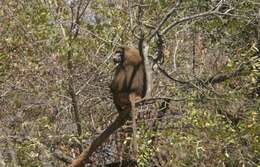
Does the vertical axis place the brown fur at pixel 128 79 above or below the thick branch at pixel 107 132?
above

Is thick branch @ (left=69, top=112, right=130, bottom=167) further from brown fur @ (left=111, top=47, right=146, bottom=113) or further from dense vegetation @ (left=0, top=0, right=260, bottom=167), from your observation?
dense vegetation @ (left=0, top=0, right=260, bottom=167)

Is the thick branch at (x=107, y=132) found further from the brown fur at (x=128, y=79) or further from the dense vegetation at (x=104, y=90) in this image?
the dense vegetation at (x=104, y=90)

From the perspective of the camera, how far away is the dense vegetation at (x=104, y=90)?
7.50 meters

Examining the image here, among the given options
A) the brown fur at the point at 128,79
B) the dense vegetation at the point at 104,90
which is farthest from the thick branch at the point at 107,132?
the dense vegetation at the point at 104,90

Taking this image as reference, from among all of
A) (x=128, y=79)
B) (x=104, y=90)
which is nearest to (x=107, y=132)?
(x=128, y=79)

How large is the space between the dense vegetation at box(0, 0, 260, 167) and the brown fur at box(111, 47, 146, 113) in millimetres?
1184

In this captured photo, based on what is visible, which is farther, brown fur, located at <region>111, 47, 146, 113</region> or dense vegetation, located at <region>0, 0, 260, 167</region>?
dense vegetation, located at <region>0, 0, 260, 167</region>

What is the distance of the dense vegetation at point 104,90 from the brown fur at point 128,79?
3.88 feet

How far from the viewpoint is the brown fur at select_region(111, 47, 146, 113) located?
570 centimetres

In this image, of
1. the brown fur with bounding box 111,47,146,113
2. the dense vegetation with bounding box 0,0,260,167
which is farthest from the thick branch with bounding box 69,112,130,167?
the dense vegetation with bounding box 0,0,260,167

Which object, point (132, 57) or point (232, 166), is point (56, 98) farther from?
point (232, 166)

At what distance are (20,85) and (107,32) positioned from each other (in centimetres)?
147

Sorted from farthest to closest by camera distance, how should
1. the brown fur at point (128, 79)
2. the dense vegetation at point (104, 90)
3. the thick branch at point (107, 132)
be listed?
the dense vegetation at point (104, 90) < the brown fur at point (128, 79) < the thick branch at point (107, 132)

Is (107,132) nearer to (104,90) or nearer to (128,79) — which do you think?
(128,79)
